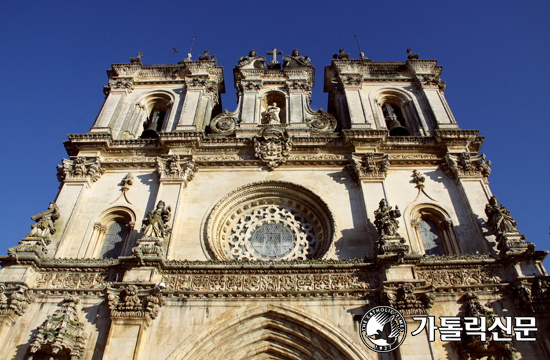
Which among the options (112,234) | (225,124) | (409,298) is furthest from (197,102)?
(409,298)

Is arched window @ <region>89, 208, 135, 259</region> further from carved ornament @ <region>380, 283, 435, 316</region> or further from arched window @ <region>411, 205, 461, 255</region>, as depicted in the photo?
arched window @ <region>411, 205, 461, 255</region>

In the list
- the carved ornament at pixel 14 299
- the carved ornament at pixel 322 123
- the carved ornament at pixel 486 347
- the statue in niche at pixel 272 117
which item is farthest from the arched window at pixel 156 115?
the carved ornament at pixel 486 347

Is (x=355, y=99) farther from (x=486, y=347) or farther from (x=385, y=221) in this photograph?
(x=486, y=347)

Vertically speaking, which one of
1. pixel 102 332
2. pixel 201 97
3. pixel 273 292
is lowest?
pixel 102 332

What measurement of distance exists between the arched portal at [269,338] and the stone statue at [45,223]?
629cm

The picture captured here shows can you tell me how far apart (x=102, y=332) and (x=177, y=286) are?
2.30 m

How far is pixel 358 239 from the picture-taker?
45.5 feet

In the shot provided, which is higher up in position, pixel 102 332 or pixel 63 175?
pixel 63 175

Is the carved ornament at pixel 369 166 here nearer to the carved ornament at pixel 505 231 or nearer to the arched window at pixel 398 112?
the arched window at pixel 398 112

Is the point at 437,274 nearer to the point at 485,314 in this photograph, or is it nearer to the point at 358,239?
the point at 485,314

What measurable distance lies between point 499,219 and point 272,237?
7.46 m

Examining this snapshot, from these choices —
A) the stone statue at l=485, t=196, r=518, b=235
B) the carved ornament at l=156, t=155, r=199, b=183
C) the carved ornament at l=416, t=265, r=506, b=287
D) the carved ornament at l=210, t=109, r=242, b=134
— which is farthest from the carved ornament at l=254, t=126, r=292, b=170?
the stone statue at l=485, t=196, r=518, b=235

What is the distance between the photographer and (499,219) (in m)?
13.1

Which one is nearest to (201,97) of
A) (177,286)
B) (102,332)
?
(177,286)
